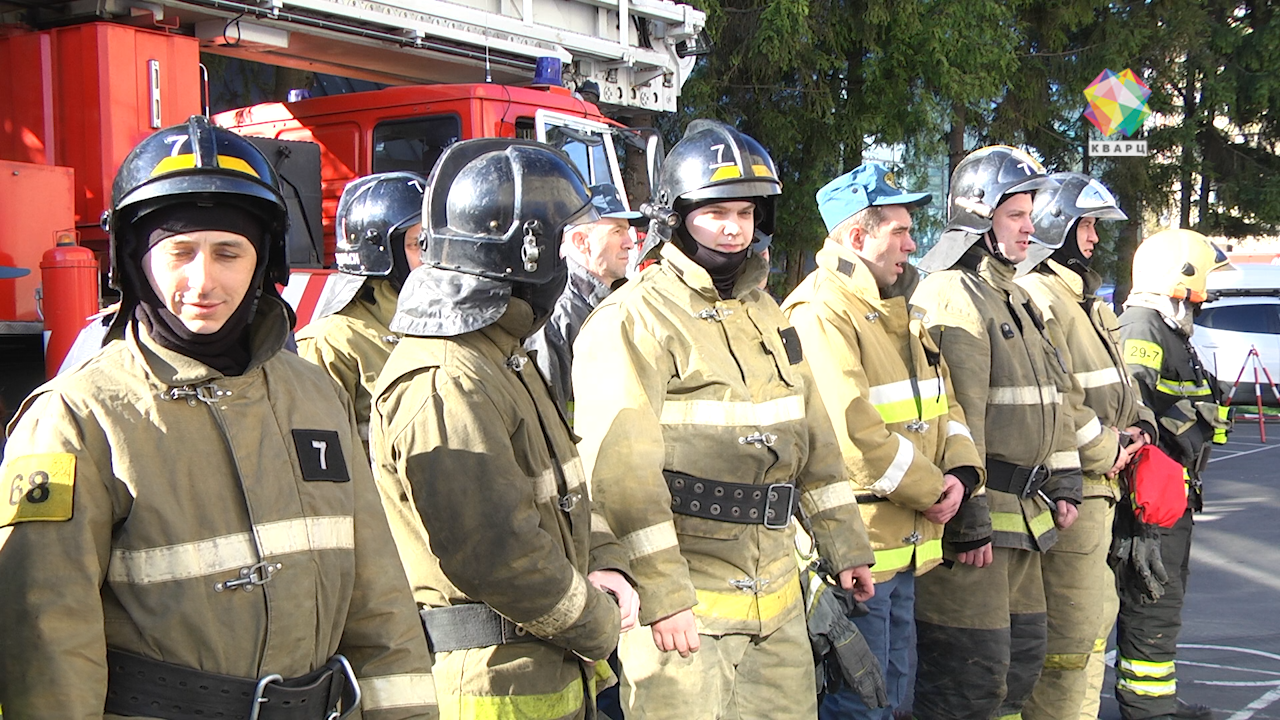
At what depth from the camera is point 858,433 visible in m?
4.17

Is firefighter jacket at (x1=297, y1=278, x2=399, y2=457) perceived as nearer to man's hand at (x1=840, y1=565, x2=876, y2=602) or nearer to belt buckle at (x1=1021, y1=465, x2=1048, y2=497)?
man's hand at (x1=840, y1=565, x2=876, y2=602)

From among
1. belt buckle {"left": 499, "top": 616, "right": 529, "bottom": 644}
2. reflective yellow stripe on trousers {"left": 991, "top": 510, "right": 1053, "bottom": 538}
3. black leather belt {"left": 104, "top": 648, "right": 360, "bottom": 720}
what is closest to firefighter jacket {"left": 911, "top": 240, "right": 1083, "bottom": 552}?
reflective yellow stripe on trousers {"left": 991, "top": 510, "right": 1053, "bottom": 538}

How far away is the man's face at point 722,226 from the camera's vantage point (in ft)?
12.1

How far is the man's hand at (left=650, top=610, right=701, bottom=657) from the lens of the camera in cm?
311

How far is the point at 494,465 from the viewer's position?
2580mm

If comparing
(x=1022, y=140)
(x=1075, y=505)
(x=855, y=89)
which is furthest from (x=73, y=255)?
(x=1022, y=140)

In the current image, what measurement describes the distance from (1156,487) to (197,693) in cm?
469

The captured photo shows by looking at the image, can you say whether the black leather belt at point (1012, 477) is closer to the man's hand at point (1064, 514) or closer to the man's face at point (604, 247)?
the man's hand at point (1064, 514)

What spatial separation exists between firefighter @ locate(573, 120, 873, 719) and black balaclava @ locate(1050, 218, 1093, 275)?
8.19 ft

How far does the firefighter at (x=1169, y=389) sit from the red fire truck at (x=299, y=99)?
3323 mm

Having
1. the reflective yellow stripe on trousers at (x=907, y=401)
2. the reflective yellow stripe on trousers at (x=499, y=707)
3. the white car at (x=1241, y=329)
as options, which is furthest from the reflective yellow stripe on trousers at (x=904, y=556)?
the white car at (x=1241, y=329)

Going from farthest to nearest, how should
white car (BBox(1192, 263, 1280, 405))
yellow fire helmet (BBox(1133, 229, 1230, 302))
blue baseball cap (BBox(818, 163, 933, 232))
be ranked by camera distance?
white car (BBox(1192, 263, 1280, 405)) < yellow fire helmet (BBox(1133, 229, 1230, 302)) < blue baseball cap (BBox(818, 163, 933, 232))

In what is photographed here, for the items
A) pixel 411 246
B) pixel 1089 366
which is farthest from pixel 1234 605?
pixel 411 246

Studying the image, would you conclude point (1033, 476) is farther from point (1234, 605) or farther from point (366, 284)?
point (1234, 605)
